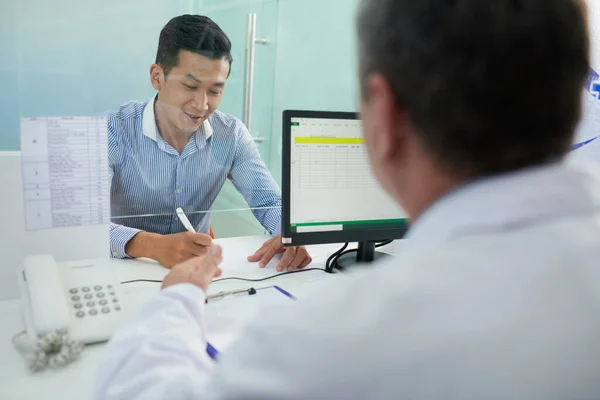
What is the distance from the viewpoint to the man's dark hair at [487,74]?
38cm

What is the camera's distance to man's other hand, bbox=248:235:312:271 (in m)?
1.28

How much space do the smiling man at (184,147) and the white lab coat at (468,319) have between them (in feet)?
3.66

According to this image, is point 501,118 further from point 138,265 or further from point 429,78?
point 138,265

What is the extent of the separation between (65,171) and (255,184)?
0.85m

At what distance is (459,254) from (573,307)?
8 cm

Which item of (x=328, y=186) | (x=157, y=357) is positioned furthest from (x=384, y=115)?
(x=328, y=186)

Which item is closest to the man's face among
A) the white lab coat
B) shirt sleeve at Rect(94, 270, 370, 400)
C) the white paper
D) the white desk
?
the white desk

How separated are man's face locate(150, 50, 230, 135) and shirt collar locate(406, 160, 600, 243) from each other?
62.2 inches

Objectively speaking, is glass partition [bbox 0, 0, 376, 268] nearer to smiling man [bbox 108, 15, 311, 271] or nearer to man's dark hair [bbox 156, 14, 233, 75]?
smiling man [bbox 108, 15, 311, 271]

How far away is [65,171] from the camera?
1.00 meters

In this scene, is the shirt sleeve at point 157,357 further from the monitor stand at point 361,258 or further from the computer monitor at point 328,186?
the monitor stand at point 361,258

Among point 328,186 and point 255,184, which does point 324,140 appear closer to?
point 328,186

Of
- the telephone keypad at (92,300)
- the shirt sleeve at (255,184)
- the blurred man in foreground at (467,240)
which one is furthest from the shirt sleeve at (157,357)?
the shirt sleeve at (255,184)

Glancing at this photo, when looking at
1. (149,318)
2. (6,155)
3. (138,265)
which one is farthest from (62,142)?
(149,318)
